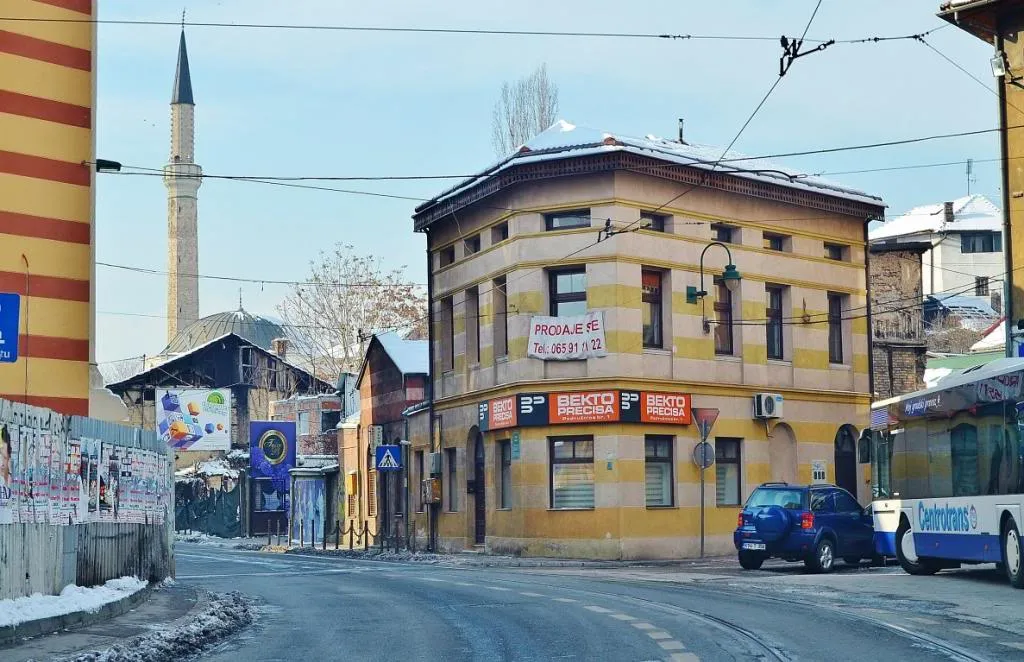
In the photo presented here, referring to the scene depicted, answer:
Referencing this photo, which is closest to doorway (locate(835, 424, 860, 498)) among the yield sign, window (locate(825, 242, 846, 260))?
window (locate(825, 242, 846, 260))

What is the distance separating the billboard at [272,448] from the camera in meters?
56.2

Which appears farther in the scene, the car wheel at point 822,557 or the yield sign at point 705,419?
the yield sign at point 705,419

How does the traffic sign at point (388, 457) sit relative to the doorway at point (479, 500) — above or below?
above

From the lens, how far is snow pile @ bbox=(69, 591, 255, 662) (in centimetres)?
1196

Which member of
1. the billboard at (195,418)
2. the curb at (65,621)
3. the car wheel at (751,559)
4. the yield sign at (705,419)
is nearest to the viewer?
the curb at (65,621)

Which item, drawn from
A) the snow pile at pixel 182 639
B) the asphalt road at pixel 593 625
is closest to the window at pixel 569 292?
the asphalt road at pixel 593 625

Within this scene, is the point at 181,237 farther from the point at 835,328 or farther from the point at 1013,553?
the point at 1013,553

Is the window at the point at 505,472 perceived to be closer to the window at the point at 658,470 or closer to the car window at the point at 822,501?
the window at the point at 658,470

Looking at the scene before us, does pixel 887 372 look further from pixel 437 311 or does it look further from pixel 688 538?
pixel 437 311

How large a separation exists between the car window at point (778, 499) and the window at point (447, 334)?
14.5 m

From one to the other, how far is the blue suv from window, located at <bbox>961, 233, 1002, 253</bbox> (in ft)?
242

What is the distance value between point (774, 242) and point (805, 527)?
46.0 ft

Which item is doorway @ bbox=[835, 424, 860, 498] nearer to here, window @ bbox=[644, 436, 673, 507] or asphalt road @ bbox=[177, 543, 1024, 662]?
window @ bbox=[644, 436, 673, 507]

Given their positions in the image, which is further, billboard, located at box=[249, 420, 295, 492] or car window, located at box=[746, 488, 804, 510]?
billboard, located at box=[249, 420, 295, 492]
